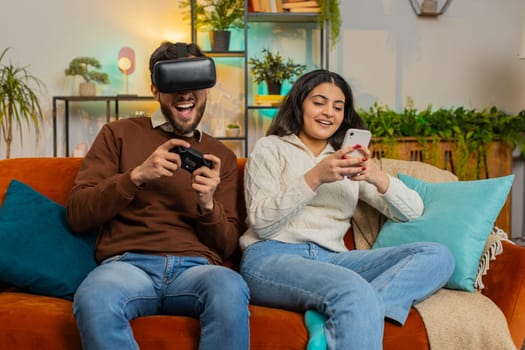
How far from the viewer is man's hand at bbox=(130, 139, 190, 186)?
6.57 feet

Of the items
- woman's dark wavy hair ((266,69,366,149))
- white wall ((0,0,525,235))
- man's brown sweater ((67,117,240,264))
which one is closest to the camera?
man's brown sweater ((67,117,240,264))

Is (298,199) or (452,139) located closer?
(298,199)

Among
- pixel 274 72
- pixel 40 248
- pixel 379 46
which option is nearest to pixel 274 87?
pixel 274 72

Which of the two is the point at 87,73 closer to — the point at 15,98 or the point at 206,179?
the point at 15,98

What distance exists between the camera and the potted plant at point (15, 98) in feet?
14.9

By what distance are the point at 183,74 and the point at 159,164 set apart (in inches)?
11.0

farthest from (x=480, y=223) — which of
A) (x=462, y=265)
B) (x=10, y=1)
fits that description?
(x=10, y=1)

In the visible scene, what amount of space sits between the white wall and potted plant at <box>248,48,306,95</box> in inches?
13.3

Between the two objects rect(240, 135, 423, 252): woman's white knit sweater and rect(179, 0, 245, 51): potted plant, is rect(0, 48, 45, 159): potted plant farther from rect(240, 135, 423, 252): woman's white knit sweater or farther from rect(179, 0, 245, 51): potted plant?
rect(240, 135, 423, 252): woman's white knit sweater

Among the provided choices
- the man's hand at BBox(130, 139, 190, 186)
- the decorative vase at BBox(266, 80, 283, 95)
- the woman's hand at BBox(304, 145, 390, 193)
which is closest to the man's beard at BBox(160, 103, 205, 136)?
the man's hand at BBox(130, 139, 190, 186)

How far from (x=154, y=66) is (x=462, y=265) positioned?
112 cm

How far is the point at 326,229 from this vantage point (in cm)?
232

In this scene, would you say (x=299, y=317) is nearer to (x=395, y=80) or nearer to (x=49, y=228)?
(x=49, y=228)

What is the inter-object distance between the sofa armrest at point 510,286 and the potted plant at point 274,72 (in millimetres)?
2786
